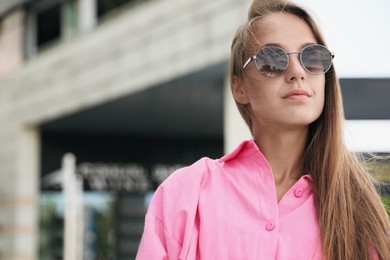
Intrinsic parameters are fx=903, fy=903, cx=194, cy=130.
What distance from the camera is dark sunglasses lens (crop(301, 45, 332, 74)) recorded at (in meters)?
2.00

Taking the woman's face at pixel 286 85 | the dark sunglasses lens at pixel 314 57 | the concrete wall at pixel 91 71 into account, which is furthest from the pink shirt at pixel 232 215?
the concrete wall at pixel 91 71

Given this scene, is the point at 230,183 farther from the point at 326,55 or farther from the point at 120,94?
the point at 120,94

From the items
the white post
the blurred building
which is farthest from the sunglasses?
the white post

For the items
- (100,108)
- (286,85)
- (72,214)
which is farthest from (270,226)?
(72,214)

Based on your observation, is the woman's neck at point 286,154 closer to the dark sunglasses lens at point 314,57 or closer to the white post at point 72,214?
the dark sunglasses lens at point 314,57

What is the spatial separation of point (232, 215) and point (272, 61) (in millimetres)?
357

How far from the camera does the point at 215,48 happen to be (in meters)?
12.9

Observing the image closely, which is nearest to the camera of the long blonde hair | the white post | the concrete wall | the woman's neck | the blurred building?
the long blonde hair

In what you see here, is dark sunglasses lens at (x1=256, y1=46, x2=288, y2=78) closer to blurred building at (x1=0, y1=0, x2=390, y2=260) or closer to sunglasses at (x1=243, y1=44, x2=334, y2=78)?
sunglasses at (x1=243, y1=44, x2=334, y2=78)

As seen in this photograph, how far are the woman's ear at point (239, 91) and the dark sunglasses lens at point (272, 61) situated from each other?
5.8 inches

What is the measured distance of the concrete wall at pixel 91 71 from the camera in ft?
43.7

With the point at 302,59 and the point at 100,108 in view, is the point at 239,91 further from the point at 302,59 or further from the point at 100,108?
the point at 100,108

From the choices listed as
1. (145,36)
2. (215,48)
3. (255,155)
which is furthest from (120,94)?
(255,155)

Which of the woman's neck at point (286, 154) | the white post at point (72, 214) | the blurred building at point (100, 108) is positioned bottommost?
the woman's neck at point (286, 154)
